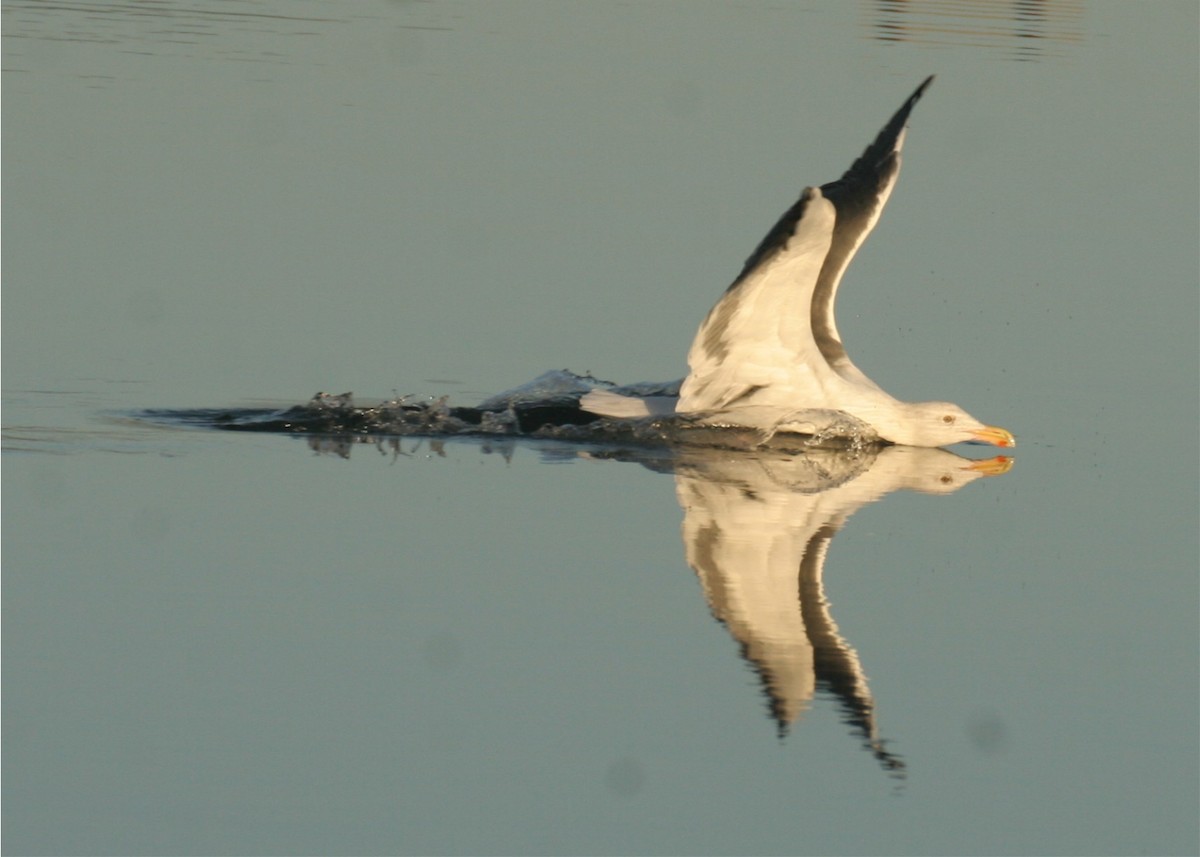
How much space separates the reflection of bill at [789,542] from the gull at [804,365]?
0.80 feet

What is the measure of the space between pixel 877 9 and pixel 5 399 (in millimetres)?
20571

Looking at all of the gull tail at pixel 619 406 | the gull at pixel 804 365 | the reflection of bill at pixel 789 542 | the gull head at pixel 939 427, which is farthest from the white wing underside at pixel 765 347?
the gull head at pixel 939 427

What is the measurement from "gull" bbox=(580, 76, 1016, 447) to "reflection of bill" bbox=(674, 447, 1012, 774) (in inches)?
9.6

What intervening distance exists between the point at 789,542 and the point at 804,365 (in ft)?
8.85

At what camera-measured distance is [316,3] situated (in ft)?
101

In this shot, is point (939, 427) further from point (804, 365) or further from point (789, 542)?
point (789, 542)

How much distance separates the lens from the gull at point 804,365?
1434 centimetres

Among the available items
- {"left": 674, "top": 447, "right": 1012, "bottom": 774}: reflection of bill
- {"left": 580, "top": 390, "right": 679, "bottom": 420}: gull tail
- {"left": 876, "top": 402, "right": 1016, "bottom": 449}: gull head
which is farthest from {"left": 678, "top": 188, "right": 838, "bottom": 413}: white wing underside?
{"left": 876, "top": 402, "right": 1016, "bottom": 449}: gull head

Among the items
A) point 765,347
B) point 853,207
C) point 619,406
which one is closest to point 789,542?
point 765,347

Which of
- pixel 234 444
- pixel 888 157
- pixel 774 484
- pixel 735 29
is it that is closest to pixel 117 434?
pixel 234 444

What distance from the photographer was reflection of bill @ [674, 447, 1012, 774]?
33.2 feet

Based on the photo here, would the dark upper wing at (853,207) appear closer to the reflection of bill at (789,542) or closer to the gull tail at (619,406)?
the reflection of bill at (789,542)

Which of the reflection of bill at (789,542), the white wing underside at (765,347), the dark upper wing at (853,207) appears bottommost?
the reflection of bill at (789,542)

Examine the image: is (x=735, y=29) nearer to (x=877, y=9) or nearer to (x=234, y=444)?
(x=877, y=9)
